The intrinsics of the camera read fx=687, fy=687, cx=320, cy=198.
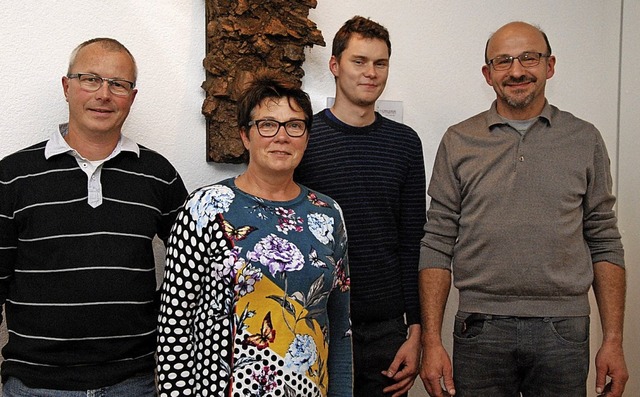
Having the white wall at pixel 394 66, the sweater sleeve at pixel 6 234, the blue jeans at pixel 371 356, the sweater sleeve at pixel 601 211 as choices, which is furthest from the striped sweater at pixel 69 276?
the sweater sleeve at pixel 601 211

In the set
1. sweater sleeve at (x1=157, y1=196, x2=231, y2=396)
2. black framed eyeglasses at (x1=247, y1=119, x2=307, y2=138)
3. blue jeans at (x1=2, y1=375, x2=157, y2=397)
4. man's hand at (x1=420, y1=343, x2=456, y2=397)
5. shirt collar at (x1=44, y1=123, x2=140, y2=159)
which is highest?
black framed eyeglasses at (x1=247, y1=119, x2=307, y2=138)

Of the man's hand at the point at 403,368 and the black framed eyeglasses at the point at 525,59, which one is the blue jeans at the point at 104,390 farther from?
the black framed eyeglasses at the point at 525,59

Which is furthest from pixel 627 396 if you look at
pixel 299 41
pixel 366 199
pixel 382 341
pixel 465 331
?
pixel 299 41

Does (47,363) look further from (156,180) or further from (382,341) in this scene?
(382,341)

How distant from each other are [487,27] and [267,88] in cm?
132

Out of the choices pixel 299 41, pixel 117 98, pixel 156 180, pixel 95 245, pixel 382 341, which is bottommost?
pixel 382 341

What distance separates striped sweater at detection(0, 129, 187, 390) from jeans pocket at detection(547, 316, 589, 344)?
1.08 metres

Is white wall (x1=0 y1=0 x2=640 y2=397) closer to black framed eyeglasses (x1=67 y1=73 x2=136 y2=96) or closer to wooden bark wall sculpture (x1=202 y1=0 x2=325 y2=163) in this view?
wooden bark wall sculpture (x1=202 y1=0 x2=325 y2=163)

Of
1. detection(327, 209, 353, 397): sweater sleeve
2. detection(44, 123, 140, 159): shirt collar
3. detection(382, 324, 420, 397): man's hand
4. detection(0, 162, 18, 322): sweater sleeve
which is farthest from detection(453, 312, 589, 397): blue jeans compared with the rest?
detection(0, 162, 18, 322): sweater sleeve

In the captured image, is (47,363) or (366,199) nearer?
(47,363)

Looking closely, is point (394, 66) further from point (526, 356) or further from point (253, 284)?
point (253, 284)

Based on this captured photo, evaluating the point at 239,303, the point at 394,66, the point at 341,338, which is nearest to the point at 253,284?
the point at 239,303

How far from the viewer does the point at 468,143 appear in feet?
6.61

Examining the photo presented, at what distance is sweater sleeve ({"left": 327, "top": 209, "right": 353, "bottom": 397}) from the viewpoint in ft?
5.35
